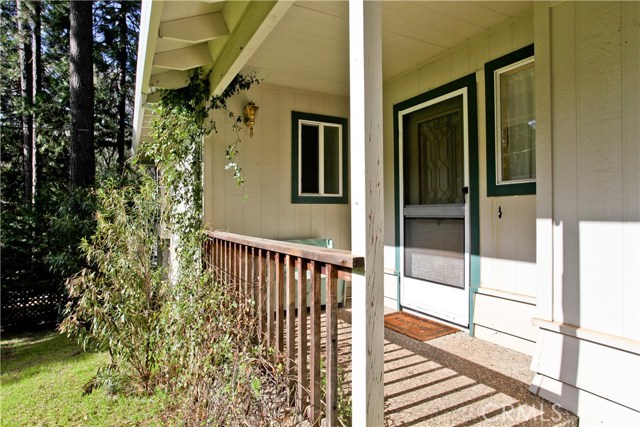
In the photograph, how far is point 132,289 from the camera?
2.79 meters

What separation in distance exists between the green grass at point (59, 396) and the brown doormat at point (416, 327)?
2142 mm

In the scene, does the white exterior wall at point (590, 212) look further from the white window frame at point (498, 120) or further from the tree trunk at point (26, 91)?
the tree trunk at point (26, 91)

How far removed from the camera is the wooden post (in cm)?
142

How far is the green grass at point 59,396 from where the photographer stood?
251 cm

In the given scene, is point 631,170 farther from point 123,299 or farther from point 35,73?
point 35,73

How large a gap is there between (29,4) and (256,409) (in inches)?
485

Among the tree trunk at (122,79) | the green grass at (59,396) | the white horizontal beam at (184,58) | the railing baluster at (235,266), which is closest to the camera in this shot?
the green grass at (59,396)

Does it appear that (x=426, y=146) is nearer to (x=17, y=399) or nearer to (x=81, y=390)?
(x=81, y=390)

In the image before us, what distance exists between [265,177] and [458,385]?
295cm

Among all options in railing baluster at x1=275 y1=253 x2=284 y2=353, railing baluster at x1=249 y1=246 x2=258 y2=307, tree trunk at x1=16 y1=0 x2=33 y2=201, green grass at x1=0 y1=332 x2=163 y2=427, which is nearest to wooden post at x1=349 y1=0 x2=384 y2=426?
railing baluster at x1=275 y1=253 x2=284 y2=353

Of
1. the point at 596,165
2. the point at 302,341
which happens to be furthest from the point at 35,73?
the point at 596,165

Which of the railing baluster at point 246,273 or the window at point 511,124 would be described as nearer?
the railing baluster at point 246,273

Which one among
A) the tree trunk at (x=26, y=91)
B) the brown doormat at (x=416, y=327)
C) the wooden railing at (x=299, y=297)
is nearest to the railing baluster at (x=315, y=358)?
the wooden railing at (x=299, y=297)

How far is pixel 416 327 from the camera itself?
139 inches
